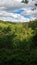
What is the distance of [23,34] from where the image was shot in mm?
17297

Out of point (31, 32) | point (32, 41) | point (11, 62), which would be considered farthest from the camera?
point (31, 32)

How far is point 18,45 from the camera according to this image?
1570cm

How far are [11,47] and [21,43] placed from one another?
2.63 feet

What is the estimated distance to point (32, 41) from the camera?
651 inches

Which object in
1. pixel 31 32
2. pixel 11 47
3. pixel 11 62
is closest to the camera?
pixel 11 62

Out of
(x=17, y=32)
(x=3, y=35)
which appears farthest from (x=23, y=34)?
(x=3, y=35)

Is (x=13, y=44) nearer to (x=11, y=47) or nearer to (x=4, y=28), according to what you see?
(x=11, y=47)

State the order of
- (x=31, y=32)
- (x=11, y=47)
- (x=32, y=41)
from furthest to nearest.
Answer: (x=31, y=32), (x=32, y=41), (x=11, y=47)

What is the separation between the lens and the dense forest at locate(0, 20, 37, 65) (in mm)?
11639

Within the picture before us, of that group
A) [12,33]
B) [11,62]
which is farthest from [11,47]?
[11,62]

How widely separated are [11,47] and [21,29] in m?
2.80

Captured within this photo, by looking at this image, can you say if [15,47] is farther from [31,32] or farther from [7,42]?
[31,32]

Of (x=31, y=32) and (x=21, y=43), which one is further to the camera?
(x=31, y=32)

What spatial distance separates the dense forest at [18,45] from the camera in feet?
38.2
